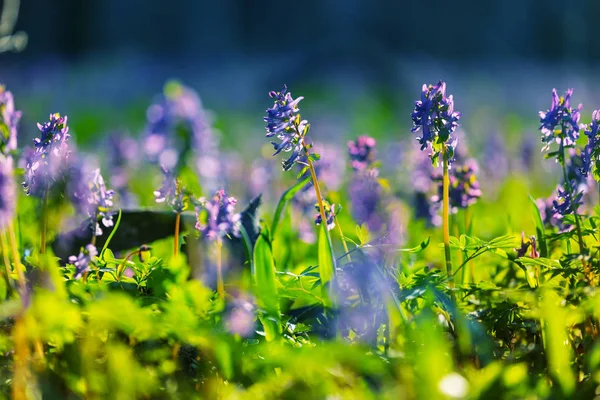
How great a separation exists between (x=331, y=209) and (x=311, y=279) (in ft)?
0.55

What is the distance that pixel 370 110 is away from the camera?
12484 mm

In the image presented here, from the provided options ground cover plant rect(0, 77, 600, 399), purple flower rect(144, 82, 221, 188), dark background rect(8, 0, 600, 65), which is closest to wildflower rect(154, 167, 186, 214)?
ground cover plant rect(0, 77, 600, 399)

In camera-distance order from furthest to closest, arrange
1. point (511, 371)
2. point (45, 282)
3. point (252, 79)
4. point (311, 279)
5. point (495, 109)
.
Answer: point (252, 79)
point (495, 109)
point (311, 279)
point (45, 282)
point (511, 371)

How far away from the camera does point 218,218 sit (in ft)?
5.19

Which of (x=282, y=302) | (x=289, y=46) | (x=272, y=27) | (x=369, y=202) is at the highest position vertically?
(x=272, y=27)

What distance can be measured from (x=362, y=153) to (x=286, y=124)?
1047mm

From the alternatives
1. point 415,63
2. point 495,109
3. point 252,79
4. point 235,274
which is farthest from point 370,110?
point 235,274

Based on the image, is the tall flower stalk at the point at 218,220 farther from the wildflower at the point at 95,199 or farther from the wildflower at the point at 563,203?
the wildflower at the point at 563,203

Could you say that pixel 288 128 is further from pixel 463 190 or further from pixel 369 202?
pixel 369 202

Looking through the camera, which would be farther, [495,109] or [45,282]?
[495,109]


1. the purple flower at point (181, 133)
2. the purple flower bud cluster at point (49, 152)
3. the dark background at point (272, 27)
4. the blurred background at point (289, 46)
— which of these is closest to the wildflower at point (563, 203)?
the purple flower bud cluster at point (49, 152)

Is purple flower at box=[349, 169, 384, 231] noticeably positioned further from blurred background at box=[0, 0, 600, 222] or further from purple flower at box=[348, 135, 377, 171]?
blurred background at box=[0, 0, 600, 222]

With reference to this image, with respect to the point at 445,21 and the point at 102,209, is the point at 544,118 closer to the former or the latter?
the point at 102,209

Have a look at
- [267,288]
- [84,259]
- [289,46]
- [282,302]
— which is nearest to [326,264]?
[267,288]
